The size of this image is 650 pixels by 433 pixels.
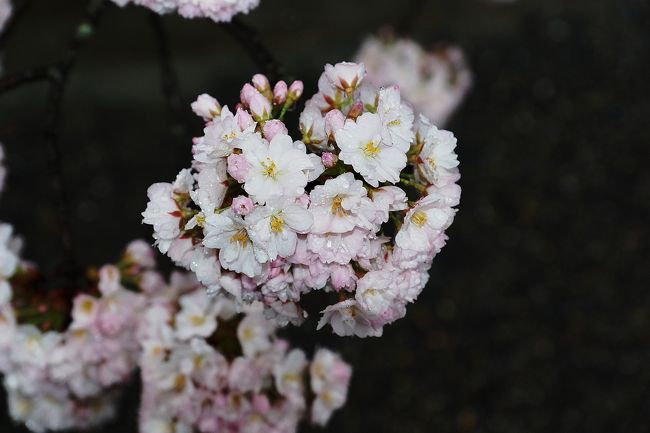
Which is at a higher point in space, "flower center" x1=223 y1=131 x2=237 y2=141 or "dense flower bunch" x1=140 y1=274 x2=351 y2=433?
"flower center" x1=223 y1=131 x2=237 y2=141

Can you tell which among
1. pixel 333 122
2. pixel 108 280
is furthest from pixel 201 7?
pixel 108 280

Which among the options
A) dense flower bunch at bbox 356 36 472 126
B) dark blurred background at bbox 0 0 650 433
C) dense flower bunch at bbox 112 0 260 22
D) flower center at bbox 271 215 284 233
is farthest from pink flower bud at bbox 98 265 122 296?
dark blurred background at bbox 0 0 650 433

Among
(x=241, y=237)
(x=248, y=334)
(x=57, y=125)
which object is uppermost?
(x=241, y=237)

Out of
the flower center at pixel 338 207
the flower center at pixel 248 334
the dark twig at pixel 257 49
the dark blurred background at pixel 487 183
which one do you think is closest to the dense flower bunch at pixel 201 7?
the dark twig at pixel 257 49

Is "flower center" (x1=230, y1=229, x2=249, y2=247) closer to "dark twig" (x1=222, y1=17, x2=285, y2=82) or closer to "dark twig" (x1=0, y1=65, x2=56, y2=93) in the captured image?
"dark twig" (x1=222, y1=17, x2=285, y2=82)

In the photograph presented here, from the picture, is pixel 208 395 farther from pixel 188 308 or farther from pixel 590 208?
pixel 590 208

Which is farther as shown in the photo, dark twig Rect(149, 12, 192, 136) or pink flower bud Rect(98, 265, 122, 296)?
dark twig Rect(149, 12, 192, 136)

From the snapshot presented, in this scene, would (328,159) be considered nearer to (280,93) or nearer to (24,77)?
(280,93)
